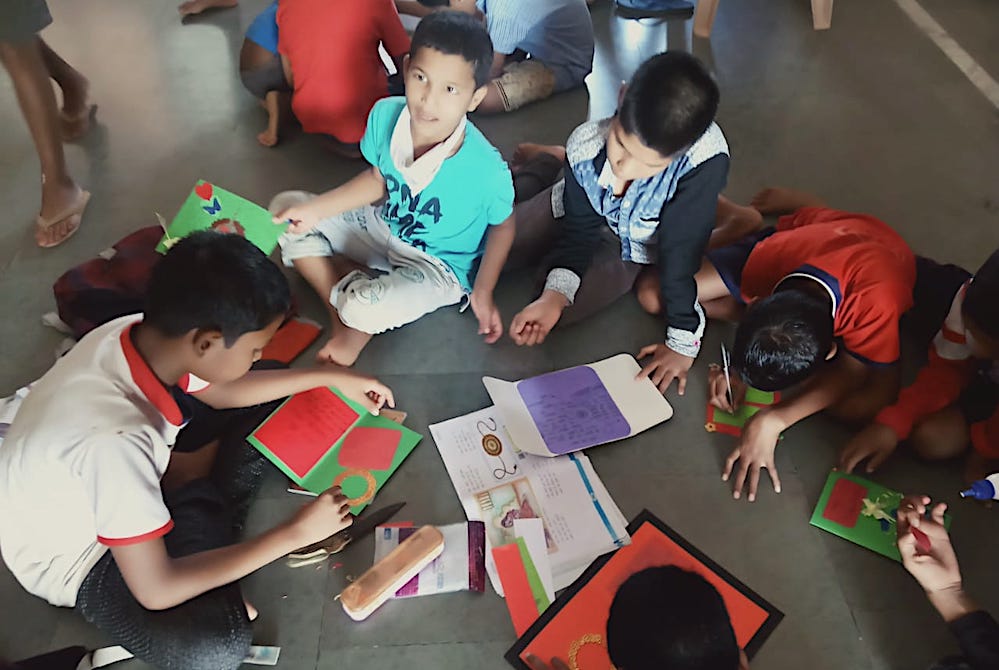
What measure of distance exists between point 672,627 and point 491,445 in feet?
2.05

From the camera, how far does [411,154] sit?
A: 4.51ft

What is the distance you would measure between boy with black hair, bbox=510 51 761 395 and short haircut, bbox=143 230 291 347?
1.86 feet

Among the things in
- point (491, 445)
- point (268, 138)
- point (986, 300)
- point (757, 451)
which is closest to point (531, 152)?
point (268, 138)

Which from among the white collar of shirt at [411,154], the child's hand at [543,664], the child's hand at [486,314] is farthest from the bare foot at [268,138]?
the child's hand at [543,664]

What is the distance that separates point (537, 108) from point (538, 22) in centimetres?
22

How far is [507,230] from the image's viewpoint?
4.81 feet

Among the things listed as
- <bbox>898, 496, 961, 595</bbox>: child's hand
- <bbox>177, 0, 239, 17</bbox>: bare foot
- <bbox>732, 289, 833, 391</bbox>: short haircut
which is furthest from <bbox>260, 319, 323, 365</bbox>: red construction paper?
<bbox>177, 0, 239, 17</bbox>: bare foot

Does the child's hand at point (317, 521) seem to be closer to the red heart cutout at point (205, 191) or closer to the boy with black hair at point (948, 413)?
the red heart cutout at point (205, 191)

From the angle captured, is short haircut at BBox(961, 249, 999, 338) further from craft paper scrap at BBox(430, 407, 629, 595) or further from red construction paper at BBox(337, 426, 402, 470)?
red construction paper at BBox(337, 426, 402, 470)

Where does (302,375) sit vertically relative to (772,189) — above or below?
above

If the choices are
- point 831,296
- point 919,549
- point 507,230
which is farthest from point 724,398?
point 507,230

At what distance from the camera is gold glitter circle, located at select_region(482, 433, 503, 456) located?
1.34 m

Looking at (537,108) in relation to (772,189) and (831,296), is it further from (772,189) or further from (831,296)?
(831,296)

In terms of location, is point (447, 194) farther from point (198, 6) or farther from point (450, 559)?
point (198, 6)
